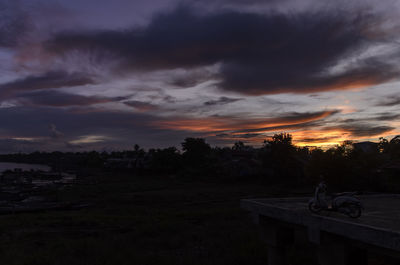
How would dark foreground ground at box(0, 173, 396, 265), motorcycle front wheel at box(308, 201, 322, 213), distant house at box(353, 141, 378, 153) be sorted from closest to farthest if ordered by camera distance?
1. motorcycle front wheel at box(308, 201, 322, 213)
2. dark foreground ground at box(0, 173, 396, 265)
3. distant house at box(353, 141, 378, 153)

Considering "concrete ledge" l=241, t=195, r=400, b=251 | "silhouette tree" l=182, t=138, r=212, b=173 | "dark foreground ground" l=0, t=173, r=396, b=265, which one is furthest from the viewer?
"silhouette tree" l=182, t=138, r=212, b=173

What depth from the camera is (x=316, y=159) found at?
41312 mm

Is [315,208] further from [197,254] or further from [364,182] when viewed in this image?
[364,182]

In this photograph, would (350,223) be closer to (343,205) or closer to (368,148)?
(343,205)

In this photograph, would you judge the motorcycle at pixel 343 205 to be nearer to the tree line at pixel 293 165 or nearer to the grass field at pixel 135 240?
the tree line at pixel 293 165

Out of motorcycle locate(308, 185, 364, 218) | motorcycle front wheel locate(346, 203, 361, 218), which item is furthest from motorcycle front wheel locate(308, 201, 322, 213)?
motorcycle front wheel locate(346, 203, 361, 218)

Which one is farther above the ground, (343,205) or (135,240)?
(343,205)

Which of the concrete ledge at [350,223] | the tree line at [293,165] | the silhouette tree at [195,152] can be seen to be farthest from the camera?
the silhouette tree at [195,152]

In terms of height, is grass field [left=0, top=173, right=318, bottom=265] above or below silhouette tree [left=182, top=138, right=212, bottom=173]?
below

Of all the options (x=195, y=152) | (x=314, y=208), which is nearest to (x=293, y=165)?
(x=195, y=152)

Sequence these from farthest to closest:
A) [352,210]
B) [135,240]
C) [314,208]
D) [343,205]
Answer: [135,240], [314,208], [343,205], [352,210]

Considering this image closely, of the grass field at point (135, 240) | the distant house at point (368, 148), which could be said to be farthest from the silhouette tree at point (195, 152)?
the grass field at point (135, 240)

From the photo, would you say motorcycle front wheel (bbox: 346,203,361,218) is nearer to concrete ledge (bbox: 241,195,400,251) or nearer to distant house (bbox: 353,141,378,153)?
concrete ledge (bbox: 241,195,400,251)

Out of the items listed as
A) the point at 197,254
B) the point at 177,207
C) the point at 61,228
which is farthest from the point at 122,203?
the point at 197,254
